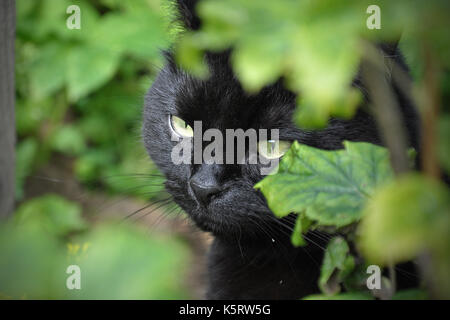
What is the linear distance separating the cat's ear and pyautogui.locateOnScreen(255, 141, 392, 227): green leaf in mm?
595

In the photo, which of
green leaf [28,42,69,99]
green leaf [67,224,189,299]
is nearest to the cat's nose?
green leaf [67,224,189,299]

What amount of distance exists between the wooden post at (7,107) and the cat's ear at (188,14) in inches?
17.8

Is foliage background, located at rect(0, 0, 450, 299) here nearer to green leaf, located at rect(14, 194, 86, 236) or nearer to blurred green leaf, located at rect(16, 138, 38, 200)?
green leaf, located at rect(14, 194, 86, 236)

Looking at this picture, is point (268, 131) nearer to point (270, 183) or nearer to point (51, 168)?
point (270, 183)

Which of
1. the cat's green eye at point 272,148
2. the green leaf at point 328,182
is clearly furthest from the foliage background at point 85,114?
the green leaf at point 328,182

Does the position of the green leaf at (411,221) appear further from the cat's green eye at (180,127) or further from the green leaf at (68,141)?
the green leaf at (68,141)

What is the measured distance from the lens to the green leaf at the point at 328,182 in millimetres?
757

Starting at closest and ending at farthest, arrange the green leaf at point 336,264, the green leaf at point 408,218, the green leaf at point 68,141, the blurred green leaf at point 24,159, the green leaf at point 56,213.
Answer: the green leaf at point 408,218 < the green leaf at point 336,264 < the green leaf at point 56,213 < the blurred green leaf at point 24,159 < the green leaf at point 68,141

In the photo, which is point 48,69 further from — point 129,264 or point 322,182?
point 129,264

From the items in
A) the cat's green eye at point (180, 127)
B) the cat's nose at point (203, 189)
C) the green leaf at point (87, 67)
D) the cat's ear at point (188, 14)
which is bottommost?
the cat's nose at point (203, 189)
